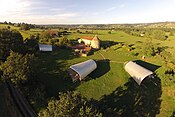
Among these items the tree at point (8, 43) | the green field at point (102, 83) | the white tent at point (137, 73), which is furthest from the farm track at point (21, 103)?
the white tent at point (137, 73)

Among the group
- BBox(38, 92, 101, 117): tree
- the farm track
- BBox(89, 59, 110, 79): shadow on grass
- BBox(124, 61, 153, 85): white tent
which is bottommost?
the farm track

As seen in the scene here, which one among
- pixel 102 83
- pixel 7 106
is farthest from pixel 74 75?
pixel 7 106

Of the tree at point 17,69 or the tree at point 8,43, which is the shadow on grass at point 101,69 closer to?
the tree at point 17,69

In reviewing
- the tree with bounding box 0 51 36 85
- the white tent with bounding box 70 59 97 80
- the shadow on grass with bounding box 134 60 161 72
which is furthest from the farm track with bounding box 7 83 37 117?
the shadow on grass with bounding box 134 60 161 72

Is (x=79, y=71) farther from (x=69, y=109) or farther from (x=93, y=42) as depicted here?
(x=93, y=42)

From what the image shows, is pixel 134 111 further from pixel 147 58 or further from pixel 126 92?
pixel 147 58

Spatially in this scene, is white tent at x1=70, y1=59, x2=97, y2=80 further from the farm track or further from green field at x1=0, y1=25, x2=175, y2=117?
the farm track

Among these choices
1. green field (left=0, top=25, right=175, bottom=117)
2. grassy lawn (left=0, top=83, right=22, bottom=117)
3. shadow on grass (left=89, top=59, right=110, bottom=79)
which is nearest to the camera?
grassy lawn (left=0, top=83, right=22, bottom=117)
